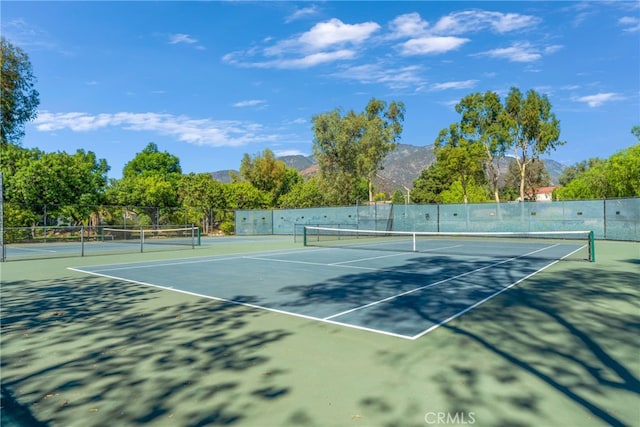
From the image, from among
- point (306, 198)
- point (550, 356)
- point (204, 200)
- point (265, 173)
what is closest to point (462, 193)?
point (306, 198)

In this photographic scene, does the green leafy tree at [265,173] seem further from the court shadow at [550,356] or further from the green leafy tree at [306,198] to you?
the court shadow at [550,356]

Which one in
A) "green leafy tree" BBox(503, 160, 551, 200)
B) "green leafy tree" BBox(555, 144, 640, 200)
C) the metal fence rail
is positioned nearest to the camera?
the metal fence rail

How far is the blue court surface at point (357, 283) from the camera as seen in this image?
19.9 feet

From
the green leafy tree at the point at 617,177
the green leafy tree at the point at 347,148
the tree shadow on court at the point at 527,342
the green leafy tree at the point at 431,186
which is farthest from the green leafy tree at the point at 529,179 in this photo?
the tree shadow on court at the point at 527,342

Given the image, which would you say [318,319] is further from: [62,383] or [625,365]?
[625,365]

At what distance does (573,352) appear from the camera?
4332 millimetres

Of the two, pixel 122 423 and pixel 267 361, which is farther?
pixel 267 361

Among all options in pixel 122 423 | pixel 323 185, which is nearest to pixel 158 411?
pixel 122 423

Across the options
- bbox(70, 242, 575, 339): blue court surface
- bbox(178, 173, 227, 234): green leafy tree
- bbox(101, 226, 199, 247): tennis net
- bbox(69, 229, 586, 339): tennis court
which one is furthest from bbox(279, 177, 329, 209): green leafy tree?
bbox(70, 242, 575, 339): blue court surface

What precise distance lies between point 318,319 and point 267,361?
5.71 feet

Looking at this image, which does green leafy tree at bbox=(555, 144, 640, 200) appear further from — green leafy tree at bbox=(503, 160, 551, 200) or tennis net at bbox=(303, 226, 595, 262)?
tennis net at bbox=(303, 226, 595, 262)
